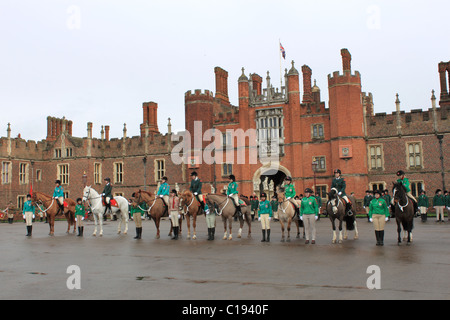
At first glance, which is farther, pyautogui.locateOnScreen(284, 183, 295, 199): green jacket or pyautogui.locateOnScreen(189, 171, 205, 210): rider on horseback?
pyautogui.locateOnScreen(189, 171, 205, 210): rider on horseback

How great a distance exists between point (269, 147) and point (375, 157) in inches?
354

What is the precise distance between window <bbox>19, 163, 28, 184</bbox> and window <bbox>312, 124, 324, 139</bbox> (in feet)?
101

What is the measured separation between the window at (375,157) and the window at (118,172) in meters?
26.0

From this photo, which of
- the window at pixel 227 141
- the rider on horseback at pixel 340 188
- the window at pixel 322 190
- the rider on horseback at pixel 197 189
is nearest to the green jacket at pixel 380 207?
the rider on horseback at pixel 340 188

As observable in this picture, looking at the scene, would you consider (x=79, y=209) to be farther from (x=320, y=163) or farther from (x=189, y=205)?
(x=320, y=163)

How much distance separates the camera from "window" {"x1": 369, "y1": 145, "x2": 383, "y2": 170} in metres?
34.9

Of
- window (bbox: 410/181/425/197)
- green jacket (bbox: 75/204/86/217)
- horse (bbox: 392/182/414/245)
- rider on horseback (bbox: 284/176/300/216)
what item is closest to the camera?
horse (bbox: 392/182/414/245)

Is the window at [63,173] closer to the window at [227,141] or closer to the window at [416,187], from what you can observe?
the window at [227,141]

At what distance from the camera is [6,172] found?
4353 centimetres

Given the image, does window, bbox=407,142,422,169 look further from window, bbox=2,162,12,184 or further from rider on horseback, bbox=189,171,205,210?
window, bbox=2,162,12,184

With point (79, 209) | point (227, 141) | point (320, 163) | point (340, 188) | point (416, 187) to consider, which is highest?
point (227, 141)

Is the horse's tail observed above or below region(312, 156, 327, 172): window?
below

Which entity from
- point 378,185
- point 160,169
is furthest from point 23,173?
point 378,185

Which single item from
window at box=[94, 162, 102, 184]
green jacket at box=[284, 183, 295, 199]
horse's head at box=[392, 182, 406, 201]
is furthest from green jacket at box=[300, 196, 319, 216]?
window at box=[94, 162, 102, 184]
